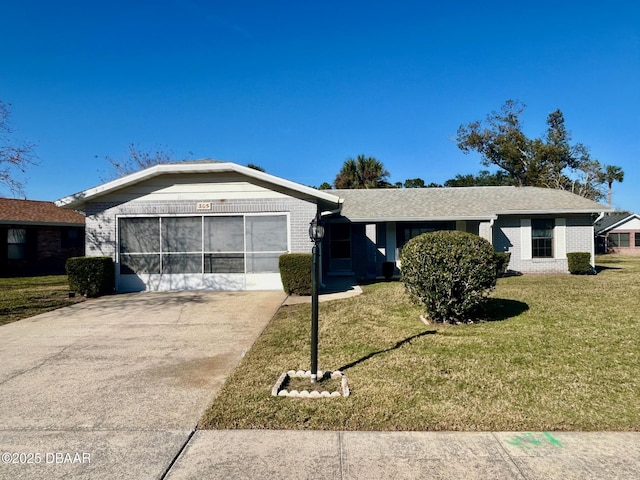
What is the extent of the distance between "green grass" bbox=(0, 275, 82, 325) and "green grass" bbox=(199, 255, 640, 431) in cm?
606

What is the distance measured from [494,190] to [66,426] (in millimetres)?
19883

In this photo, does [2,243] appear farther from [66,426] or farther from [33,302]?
[66,426]

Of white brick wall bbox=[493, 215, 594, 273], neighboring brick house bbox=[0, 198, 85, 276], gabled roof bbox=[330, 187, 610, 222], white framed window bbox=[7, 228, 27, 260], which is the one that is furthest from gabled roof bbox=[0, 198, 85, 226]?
white brick wall bbox=[493, 215, 594, 273]

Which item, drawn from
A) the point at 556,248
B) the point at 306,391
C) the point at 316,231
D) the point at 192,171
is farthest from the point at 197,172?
the point at 556,248

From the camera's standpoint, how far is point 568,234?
53.5 feet

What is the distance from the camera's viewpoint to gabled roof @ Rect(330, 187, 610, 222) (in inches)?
625

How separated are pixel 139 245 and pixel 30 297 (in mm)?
3310

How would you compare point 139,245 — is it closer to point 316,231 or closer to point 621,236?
point 316,231

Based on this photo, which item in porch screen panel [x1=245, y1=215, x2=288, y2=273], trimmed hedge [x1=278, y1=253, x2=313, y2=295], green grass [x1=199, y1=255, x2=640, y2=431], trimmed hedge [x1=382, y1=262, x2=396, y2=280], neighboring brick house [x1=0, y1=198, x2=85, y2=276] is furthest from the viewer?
neighboring brick house [x1=0, y1=198, x2=85, y2=276]

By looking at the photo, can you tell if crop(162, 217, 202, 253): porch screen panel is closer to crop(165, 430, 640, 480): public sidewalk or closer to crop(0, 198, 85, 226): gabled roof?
crop(165, 430, 640, 480): public sidewalk

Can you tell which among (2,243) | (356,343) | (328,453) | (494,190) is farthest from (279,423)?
(2,243)

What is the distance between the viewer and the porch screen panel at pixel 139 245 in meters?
12.6

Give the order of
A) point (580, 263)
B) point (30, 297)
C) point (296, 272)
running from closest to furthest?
point (296, 272) < point (30, 297) < point (580, 263)

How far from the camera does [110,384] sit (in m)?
4.75
